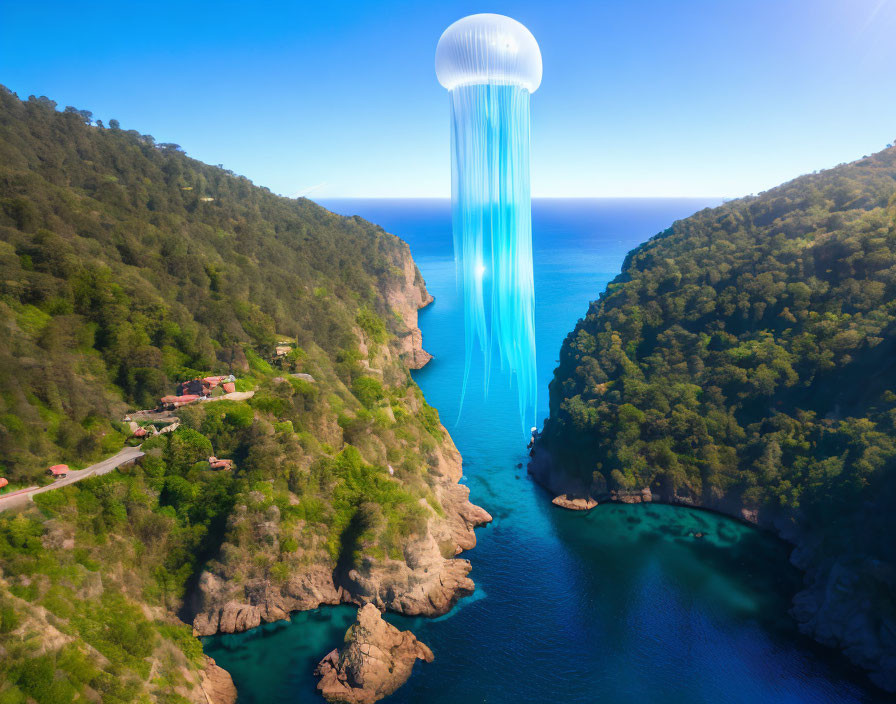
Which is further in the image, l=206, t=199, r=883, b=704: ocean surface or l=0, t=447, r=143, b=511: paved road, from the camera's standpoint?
l=206, t=199, r=883, b=704: ocean surface

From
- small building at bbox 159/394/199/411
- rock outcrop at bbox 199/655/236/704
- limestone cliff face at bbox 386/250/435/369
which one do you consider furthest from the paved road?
limestone cliff face at bbox 386/250/435/369

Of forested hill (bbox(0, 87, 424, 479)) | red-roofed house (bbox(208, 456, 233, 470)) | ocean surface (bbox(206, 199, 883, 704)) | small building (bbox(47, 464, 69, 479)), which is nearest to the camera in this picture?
ocean surface (bbox(206, 199, 883, 704))

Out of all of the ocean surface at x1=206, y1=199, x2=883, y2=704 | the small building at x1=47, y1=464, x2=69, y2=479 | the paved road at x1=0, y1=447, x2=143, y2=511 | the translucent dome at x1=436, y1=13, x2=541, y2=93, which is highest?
the translucent dome at x1=436, y1=13, x2=541, y2=93

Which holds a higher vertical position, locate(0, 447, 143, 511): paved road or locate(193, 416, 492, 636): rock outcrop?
locate(0, 447, 143, 511): paved road

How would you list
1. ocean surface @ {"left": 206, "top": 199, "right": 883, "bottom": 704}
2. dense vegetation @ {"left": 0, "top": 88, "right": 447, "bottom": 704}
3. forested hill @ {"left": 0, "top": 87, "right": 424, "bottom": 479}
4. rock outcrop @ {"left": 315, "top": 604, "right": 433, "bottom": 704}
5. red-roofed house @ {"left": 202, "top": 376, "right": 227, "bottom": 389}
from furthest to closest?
red-roofed house @ {"left": 202, "top": 376, "right": 227, "bottom": 389}
forested hill @ {"left": 0, "top": 87, "right": 424, "bottom": 479}
ocean surface @ {"left": 206, "top": 199, "right": 883, "bottom": 704}
rock outcrop @ {"left": 315, "top": 604, "right": 433, "bottom": 704}
dense vegetation @ {"left": 0, "top": 88, "right": 447, "bottom": 704}

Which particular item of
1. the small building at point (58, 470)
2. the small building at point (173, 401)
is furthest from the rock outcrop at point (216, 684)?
the small building at point (173, 401)

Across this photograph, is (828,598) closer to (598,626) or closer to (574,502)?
(598,626)

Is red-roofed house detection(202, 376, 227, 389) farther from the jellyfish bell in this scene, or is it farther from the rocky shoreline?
the rocky shoreline

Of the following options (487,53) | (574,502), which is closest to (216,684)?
(574,502)
